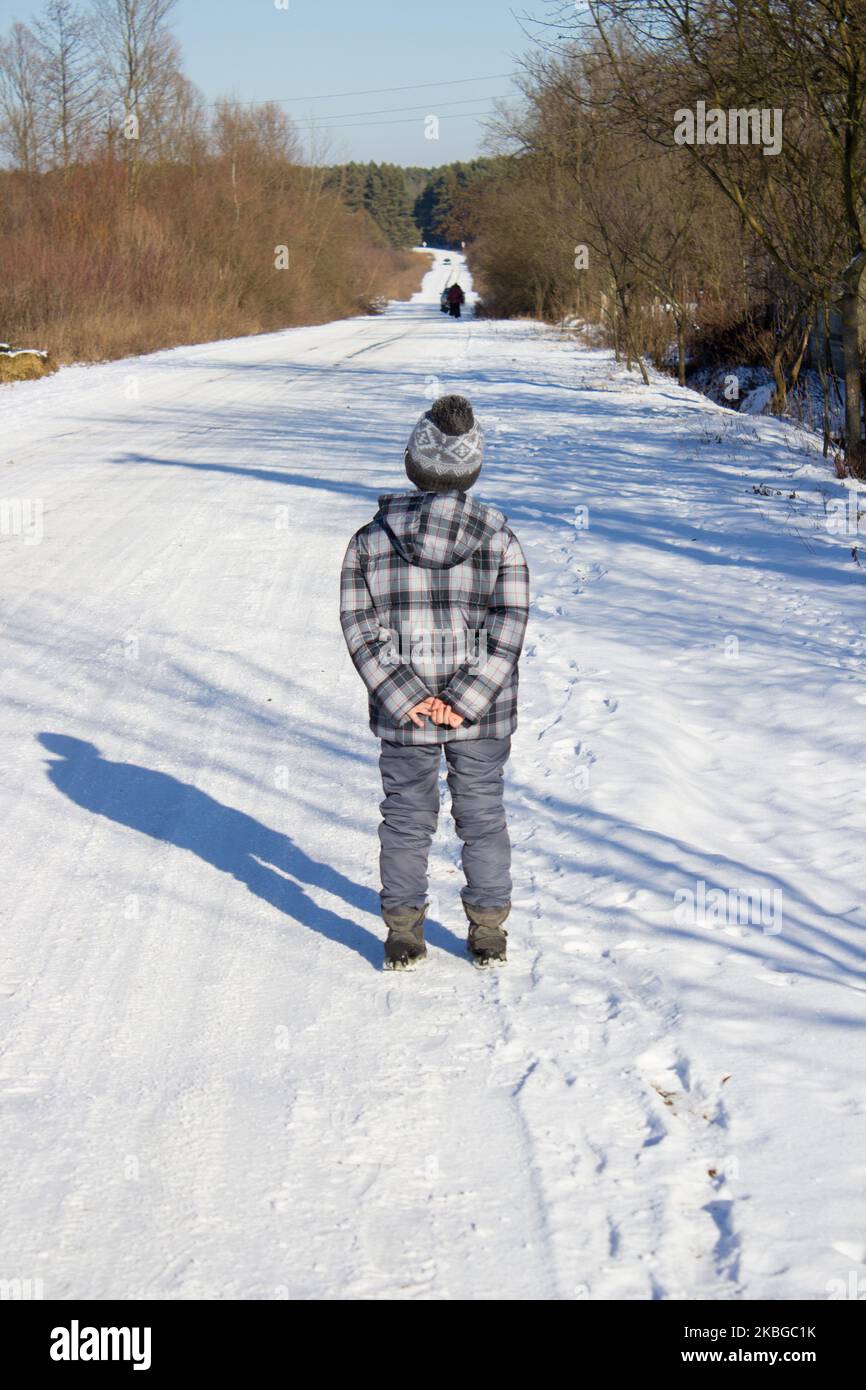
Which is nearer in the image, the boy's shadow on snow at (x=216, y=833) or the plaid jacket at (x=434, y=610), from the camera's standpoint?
the plaid jacket at (x=434, y=610)

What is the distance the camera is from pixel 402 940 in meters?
3.80

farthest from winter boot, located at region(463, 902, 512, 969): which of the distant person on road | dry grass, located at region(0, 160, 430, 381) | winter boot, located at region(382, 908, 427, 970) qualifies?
the distant person on road

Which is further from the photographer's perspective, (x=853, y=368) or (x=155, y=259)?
(x=155, y=259)

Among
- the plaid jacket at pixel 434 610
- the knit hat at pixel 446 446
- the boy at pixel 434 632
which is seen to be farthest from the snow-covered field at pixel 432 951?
the knit hat at pixel 446 446

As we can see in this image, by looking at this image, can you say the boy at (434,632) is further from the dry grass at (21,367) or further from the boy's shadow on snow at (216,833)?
the dry grass at (21,367)

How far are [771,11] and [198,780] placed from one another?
29.2ft

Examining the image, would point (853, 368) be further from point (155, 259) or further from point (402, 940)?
point (155, 259)

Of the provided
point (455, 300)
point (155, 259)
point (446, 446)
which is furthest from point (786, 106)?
point (455, 300)

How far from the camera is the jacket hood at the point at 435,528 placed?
11.7 ft

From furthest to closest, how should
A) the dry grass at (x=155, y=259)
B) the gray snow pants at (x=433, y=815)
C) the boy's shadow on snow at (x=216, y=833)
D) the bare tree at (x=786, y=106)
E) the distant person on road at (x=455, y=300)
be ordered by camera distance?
1. the distant person on road at (x=455, y=300)
2. the dry grass at (x=155, y=259)
3. the bare tree at (x=786, y=106)
4. the boy's shadow on snow at (x=216, y=833)
5. the gray snow pants at (x=433, y=815)

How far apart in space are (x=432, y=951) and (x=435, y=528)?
129cm

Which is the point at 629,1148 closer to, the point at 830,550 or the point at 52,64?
the point at 830,550

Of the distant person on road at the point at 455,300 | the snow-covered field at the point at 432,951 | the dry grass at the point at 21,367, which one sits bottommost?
the snow-covered field at the point at 432,951

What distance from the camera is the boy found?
11.8ft
